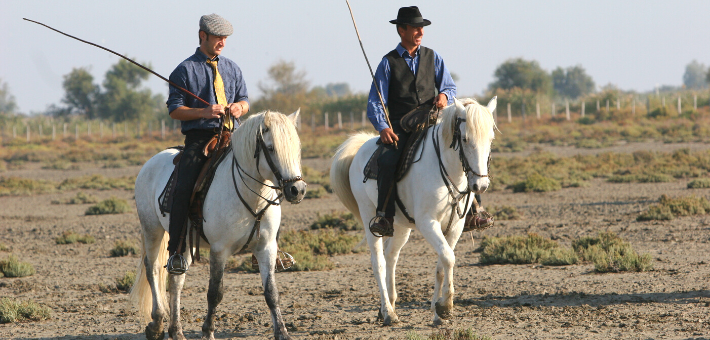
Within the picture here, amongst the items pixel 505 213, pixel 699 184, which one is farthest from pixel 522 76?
pixel 505 213

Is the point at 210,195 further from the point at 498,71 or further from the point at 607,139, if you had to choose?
the point at 498,71

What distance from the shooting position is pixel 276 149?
A: 4.94m

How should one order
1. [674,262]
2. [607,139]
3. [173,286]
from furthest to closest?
1. [607,139]
2. [674,262]
3. [173,286]

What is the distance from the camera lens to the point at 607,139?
118 ft

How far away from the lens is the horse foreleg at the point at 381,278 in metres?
6.50

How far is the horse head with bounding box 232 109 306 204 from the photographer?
488 centimetres

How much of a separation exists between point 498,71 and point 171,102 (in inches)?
3200

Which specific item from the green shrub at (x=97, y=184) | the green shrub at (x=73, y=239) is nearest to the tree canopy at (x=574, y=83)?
the green shrub at (x=97, y=184)

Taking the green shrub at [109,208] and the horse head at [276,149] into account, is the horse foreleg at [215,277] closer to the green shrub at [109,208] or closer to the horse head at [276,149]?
the horse head at [276,149]

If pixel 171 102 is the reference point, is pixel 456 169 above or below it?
below

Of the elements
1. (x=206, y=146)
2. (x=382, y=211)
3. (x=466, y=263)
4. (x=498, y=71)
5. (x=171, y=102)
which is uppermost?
(x=498, y=71)

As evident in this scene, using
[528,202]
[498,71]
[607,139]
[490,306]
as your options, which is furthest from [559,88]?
A: [490,306]

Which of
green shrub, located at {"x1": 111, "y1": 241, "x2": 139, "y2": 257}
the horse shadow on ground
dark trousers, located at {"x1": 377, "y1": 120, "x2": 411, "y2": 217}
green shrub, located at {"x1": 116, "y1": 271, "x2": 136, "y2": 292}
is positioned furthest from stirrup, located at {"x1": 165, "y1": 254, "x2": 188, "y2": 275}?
green shrub, located at {"x1": 111, "y1": 241, "x2": 139, "y2": 257}

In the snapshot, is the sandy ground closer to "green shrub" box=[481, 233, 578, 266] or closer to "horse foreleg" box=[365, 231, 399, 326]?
"horse foreleg" box=[365, 231, 399, 326]
